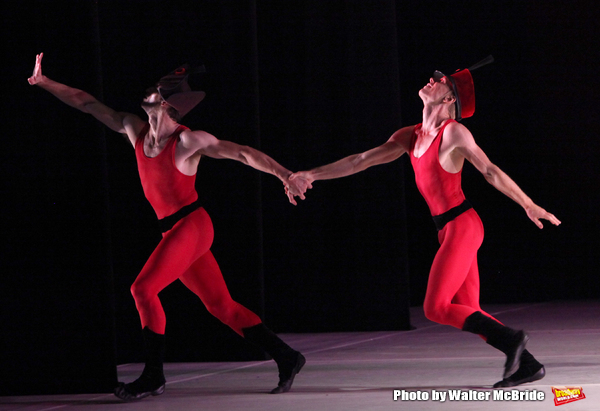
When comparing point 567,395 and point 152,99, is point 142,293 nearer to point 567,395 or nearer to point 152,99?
point 152,99

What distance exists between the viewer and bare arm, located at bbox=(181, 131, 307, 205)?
14.6 feet

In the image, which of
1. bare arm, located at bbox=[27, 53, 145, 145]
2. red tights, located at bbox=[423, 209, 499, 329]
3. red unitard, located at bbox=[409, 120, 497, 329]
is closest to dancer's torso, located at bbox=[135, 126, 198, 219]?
bare arm, located at bbox=[27, 53, 145, 145]

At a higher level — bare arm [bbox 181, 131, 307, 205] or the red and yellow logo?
bare arm [bbox 181, 131, 307, 205]

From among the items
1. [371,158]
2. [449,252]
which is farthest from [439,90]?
[449,252]

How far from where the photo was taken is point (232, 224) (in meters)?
5.90

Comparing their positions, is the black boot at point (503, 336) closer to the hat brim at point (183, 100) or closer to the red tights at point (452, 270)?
the red tights at point (452, 270)

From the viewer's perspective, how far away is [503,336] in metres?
4.17

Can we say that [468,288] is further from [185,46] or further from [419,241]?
[419,241]

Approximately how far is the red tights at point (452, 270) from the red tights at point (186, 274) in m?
1.01

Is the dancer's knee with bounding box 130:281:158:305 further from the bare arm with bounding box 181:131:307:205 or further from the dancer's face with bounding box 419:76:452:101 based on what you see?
the dancer's face with bounding box 419:76:452:101

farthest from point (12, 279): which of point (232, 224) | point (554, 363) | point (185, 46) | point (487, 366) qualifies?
point (554, 363)

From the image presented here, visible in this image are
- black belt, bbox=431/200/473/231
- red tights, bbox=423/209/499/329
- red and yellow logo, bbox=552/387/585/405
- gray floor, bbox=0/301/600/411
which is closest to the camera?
red and yellow logo, bbox=552/387/585/405

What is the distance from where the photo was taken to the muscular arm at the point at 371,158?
4652 mm

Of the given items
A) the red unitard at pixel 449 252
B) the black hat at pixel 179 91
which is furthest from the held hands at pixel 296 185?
the black hat at pixel 179 91
